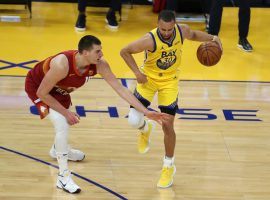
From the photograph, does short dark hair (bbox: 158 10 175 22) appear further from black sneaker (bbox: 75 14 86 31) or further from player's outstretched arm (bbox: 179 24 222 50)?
black sneaker (bbox: 75 14 86 31)

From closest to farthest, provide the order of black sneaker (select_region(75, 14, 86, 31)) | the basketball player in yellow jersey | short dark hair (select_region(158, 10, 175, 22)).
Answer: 1. short dark hair (select_region(158, 10, 175, 22))
2. the basketball player in yellow jersey
3. black sneaker (select_region(75, 14, 86, 31))

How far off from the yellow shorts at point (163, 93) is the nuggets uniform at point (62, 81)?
0.68 metres

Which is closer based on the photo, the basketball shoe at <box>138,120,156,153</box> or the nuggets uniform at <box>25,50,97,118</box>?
the nuggets uniform at <box>25,50,97,118</box>

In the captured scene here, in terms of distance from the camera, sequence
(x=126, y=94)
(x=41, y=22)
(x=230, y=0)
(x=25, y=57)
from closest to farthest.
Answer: (x=126, y=94), (x=25, y=57), (x=41, y=22), (x=230, y=0)

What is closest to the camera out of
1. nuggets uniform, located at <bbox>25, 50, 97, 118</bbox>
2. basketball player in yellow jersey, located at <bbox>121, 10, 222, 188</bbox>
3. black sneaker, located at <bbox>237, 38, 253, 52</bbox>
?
nuggets uniform, located at <bbox>25, 50, 97, 118</bbox>

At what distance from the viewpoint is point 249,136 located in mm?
7316

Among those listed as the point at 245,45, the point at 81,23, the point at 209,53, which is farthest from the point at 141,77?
the point at 81,23

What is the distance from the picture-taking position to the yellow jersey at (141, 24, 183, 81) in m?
6.11

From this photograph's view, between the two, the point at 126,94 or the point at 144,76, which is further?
the point at 144,76

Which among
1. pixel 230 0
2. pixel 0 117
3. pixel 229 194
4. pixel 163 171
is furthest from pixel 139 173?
pixel 230 0

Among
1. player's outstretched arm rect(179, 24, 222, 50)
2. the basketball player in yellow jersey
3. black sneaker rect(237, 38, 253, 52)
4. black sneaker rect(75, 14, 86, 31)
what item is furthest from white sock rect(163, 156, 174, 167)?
black sneaker rect(75, 14, 86, 31)

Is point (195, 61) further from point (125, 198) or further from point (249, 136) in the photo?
point (125, 198)

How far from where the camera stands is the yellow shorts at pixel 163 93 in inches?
243

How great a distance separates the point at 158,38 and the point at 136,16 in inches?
218
